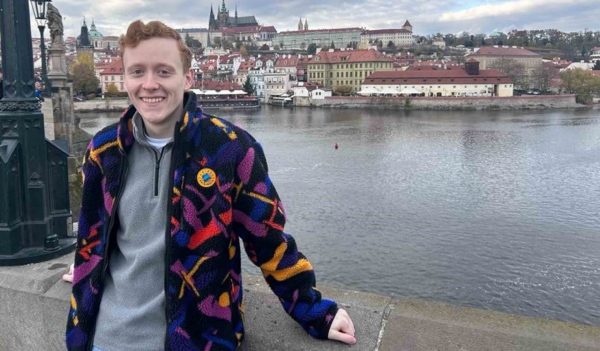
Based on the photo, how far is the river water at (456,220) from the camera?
8.56 metres

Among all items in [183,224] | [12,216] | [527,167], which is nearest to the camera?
[183,224]

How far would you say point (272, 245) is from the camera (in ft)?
4.18

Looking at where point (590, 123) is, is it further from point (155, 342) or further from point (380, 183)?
point (155, 342)

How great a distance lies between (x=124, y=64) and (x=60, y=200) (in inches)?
45.0

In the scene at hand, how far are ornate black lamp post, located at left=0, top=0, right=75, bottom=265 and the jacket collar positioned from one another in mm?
888

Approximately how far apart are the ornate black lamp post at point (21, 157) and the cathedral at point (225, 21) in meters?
130

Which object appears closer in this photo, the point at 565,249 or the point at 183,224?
the point at 183,224

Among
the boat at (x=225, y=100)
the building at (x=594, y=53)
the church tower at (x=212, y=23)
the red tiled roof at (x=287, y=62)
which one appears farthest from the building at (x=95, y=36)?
the building at (x=594, y=53)

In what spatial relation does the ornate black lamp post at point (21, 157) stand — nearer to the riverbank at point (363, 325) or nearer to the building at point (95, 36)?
the riverbank at point (363, 325)

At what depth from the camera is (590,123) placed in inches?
1451

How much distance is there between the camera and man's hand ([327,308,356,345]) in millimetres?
1375

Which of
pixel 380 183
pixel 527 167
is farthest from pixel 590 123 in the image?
pixel 380 183

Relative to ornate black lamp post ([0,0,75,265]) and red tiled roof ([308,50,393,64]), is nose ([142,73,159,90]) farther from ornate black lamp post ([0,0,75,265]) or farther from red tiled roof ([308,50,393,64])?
red tiled roof ([308,50,393,64])

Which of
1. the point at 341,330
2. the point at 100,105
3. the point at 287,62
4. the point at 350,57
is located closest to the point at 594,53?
the point at 350,57
